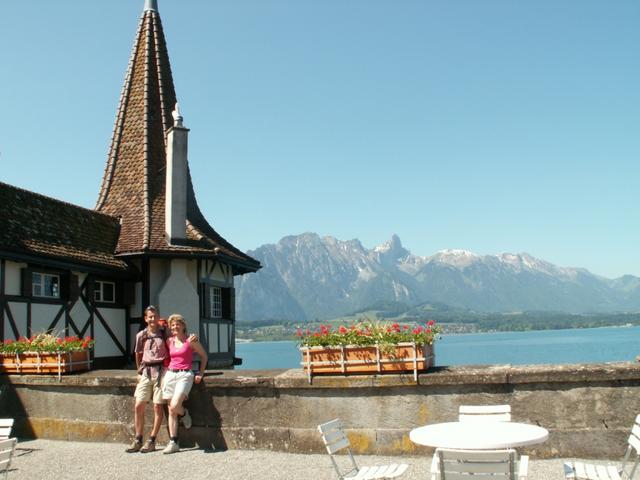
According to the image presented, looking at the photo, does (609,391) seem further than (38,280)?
No

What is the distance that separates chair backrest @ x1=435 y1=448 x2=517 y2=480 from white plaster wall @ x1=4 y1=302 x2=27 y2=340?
11499 millimetres

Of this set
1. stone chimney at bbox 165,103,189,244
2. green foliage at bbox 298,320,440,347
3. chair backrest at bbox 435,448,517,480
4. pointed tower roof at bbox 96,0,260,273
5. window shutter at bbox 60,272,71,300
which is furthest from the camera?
pointed tower roof at bbox 96,0,260,273

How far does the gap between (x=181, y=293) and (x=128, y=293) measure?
52.1 inches

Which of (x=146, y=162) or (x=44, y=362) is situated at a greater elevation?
(x=146, y=162)

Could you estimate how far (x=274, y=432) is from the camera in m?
9.05

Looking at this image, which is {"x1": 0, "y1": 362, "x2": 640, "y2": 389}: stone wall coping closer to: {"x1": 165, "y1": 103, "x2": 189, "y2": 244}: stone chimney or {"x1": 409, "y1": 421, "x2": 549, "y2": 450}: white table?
{"x1": 409, "y1": 421, "x2": 549, "y2": 450}: white table

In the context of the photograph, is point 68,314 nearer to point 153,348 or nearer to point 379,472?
point 153,348

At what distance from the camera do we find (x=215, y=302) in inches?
776

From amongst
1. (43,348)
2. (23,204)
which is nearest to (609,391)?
(43,348)

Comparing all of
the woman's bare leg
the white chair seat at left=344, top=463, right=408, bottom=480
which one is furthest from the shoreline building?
the white chair seat at left=344, top=463, right=408, bottom=480

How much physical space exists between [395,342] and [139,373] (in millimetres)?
3552

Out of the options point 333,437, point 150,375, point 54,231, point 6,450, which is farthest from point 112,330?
point 333,437

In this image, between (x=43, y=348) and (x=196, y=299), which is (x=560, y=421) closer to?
(x=43, y=348)

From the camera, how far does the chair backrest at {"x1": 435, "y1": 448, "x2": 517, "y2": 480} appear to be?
511cm
